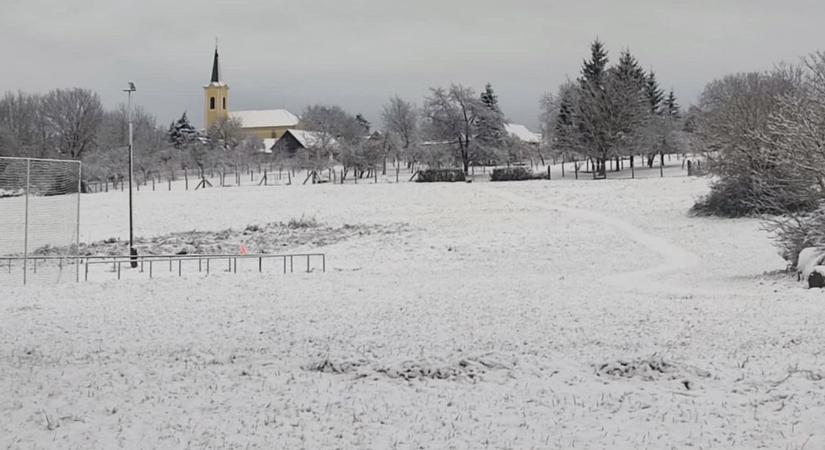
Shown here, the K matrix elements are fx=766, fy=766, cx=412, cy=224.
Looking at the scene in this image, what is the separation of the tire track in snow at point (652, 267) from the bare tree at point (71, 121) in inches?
2533

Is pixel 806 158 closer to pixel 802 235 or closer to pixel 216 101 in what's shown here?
pixel 802 235

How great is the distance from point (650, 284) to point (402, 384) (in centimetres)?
1458

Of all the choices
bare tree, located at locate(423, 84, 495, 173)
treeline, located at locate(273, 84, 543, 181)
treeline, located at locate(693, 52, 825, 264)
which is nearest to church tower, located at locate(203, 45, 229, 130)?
treeline, located at locate(273, 84, 543, 181)

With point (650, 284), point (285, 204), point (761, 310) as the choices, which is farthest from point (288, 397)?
point (285, 204)

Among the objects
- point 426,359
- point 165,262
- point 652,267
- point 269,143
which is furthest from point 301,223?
point 269,143

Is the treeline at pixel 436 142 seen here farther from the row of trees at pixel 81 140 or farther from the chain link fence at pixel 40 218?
the chain link fence at pixel 40 218

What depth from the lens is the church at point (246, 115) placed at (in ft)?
472

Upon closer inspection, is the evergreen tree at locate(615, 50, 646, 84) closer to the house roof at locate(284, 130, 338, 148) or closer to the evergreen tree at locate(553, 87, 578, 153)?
the evergreen tree at locate(553, 87, 578, 153)

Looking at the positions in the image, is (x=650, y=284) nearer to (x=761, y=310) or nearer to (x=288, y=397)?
(x=761, y=310)

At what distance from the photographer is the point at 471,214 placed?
48906 mm

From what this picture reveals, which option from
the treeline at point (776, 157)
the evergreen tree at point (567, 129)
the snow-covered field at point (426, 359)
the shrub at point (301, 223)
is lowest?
the snow-covered field at point (426, 359)

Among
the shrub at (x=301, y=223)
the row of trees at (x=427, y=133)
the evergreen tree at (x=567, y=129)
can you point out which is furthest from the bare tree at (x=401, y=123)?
the shrub at (x=301, y=223)

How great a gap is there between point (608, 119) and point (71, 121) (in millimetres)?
63425

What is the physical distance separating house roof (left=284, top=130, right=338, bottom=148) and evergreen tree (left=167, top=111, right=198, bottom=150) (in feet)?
56.5
